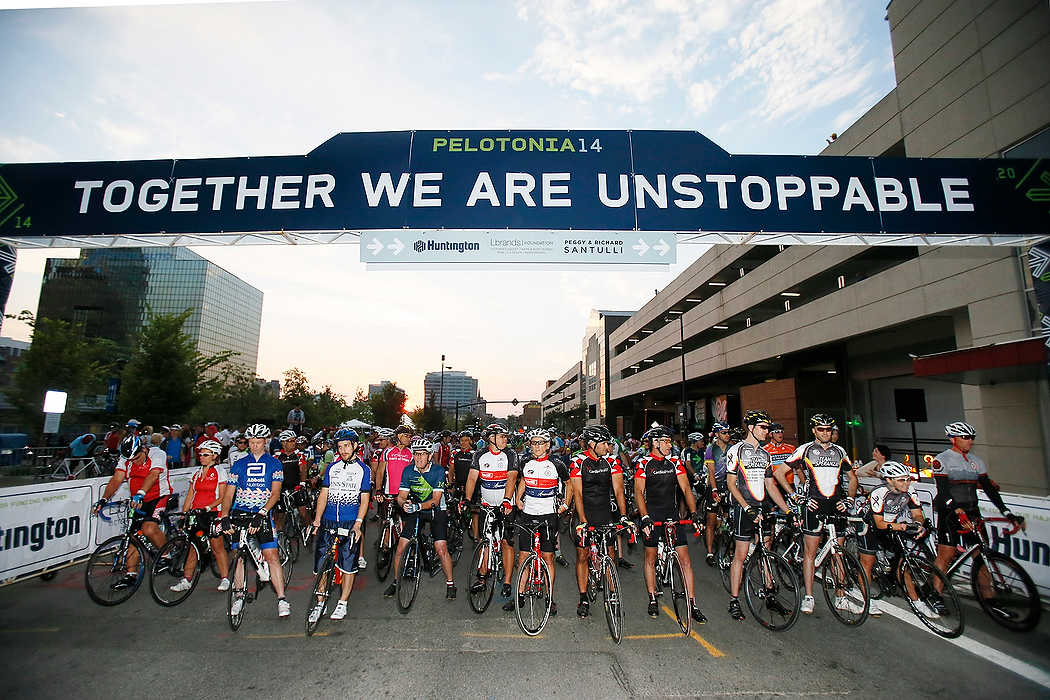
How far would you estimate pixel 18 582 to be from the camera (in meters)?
6.90

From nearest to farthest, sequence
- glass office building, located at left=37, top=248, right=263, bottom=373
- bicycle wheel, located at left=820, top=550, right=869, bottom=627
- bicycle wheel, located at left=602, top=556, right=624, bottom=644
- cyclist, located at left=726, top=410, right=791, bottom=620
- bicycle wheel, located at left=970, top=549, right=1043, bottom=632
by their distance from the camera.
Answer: bicycle wheel, located at left=602, top=556, right=624, bottom=644
bicycle wheel, located at left=970, top=549, right=1043, bottom=632
bicycle wheel, located at left=820, top=550, right=869, bottom=627
cyclist, located at left=726, top=410, right=791, bottom=620
glass office building, located at left=37, top=248, right=263, bottom=373

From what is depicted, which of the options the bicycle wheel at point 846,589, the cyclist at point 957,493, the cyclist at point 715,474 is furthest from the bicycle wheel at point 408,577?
the cyclist at point 957,493

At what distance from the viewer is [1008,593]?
535 centimetres

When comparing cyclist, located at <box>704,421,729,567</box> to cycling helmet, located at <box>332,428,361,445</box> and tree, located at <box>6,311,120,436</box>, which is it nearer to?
cycling helmet, located at <box>332,428,361,445</box>

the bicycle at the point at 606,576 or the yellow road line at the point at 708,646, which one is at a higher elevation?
the bicycle at the point at 606,576

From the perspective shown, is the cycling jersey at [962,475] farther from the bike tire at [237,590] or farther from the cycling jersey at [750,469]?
the bike tire at [237,590]

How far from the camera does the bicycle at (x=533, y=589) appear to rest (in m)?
5.29

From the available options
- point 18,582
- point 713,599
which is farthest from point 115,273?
point 713,599

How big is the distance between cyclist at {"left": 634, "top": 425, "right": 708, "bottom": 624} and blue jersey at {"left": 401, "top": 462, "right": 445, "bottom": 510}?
2688mm

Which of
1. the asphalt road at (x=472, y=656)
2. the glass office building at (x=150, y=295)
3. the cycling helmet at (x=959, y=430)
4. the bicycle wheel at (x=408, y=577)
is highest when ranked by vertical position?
the glass office building at (x=150, y=295)

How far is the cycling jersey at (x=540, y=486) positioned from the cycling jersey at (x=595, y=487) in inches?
11.0

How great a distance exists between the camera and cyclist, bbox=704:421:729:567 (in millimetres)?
8328

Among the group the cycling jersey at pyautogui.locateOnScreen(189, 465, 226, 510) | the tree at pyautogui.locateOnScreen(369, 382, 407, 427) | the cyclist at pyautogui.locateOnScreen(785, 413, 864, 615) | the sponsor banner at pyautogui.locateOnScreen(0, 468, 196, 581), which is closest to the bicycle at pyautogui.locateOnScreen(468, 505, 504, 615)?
the cycling jersey at pyautogui.locateOnScreen(189, 465, 226, 510)

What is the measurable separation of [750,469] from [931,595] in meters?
2.22
